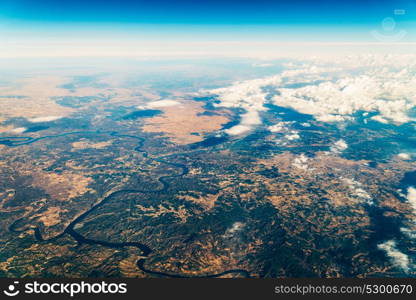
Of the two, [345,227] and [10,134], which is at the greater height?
[10,134]

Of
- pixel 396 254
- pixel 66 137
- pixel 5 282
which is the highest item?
pixel 5 282

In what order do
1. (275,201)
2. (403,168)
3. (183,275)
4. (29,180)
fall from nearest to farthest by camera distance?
(183,275)
(275,201)
(29,180)
(403,168)

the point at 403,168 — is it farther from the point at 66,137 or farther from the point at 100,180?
the point at 66,137

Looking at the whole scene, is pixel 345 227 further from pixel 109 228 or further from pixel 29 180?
pixel 29 180

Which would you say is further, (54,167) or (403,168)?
(403,168)

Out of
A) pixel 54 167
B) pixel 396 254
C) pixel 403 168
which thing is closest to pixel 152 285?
pixel 396 254

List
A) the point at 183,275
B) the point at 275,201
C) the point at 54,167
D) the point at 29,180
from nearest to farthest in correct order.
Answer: the point at 183,275 → the point at 275,201 → the point at 29,180 → the point at 54,167

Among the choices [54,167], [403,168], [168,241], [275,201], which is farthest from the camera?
[403,168]

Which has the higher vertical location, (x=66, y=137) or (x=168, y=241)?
(x=66, y=137)

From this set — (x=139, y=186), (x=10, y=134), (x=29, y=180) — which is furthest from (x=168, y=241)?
(x=10, y=134)
